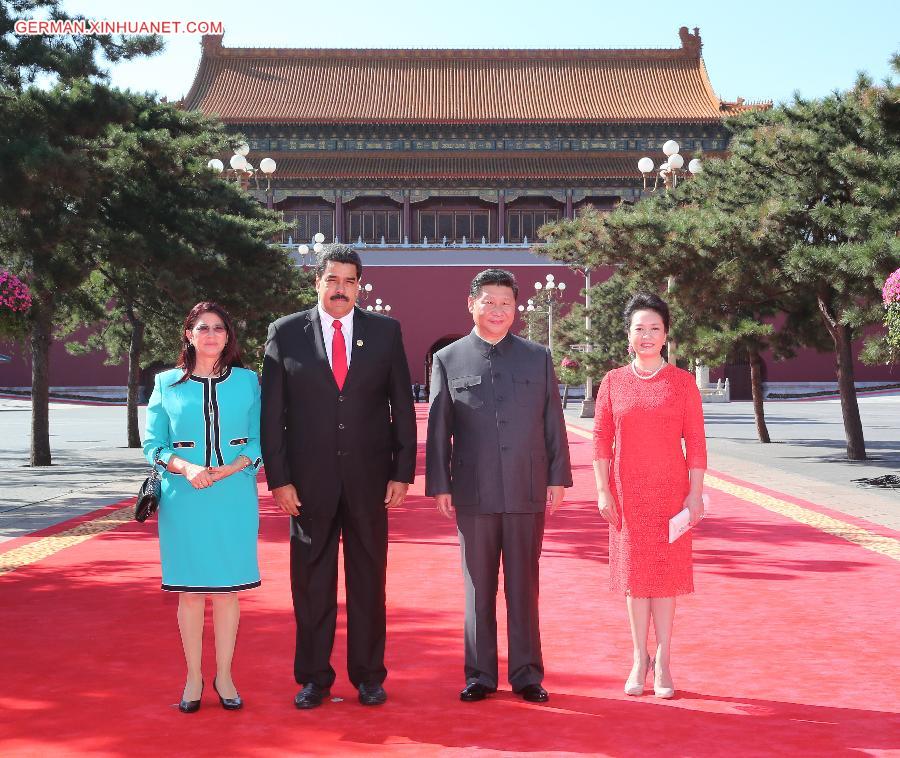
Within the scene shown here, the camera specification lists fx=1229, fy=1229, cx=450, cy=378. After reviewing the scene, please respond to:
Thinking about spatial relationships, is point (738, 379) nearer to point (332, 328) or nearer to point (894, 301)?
point (894, 301)

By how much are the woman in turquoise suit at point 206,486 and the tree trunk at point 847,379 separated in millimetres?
12642

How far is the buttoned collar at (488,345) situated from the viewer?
4.66 m

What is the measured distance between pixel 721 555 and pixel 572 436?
49.7 feet

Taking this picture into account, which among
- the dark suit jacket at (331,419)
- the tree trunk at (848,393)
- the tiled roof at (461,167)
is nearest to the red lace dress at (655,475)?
the dark suit jacket at (331,419)

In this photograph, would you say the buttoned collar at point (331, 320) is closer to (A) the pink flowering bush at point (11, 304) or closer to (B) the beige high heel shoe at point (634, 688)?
(B) the beige high heel shoe at point (634, 688)

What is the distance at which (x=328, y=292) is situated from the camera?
461cm

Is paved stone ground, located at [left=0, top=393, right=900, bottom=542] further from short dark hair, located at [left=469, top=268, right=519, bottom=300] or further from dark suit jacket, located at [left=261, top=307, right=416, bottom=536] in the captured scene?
short dark hair, located at [left=469, top=268, right=519, bottom=300]

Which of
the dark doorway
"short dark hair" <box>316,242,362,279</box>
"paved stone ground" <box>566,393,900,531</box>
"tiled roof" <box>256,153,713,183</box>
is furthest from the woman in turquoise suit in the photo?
the dark doorway

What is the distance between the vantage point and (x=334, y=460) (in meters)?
4.49

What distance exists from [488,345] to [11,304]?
6095mm

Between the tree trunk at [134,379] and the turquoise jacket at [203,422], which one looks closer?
the turquoise jacket at [203,422]

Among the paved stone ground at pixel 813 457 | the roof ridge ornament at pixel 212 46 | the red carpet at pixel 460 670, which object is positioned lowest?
the red carpet at pixel 460 670

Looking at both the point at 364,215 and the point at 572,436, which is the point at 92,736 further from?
the point at 364,215

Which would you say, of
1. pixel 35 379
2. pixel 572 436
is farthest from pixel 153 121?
pixel 572 436
